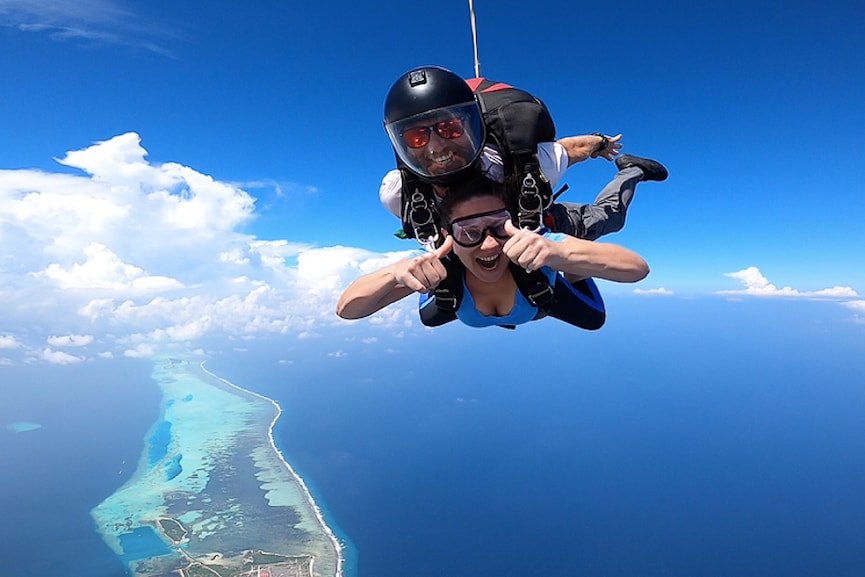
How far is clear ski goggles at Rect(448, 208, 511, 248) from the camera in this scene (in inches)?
74.5

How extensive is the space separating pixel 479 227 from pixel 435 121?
18.3 inches

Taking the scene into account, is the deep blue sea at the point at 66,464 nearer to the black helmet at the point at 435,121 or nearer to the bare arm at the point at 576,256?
the black helmet at the point at 435,121

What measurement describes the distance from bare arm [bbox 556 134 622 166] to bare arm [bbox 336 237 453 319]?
0.87 meters

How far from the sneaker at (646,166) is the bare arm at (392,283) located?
5.19ft

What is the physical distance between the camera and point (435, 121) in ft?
5.58

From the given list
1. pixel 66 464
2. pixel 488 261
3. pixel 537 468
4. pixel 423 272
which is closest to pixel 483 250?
pixel 488 261

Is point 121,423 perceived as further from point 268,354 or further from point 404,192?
point 404,192

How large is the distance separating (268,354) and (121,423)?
9922cm

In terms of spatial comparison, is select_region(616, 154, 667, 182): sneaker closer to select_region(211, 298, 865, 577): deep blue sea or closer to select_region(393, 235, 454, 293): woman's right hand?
select_region(393, 235, 454, 293): woman's right hand

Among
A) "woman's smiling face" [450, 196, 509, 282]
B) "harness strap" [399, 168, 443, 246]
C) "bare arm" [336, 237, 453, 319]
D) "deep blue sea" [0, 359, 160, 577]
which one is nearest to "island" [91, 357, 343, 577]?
"deep blue sea" [0, 359, 160, 577]

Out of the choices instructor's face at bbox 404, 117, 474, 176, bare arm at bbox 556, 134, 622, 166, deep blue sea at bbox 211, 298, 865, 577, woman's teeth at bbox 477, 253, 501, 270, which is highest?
bare arm at bbox 556, 134, 622, 166

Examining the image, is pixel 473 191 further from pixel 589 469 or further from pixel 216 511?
pixel 589 469

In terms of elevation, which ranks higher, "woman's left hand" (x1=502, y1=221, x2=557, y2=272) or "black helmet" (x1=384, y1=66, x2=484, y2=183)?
"black helmet" (x1=384, y1=66, x2=484, y2=183)

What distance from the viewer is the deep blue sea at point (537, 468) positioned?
40.2 m
